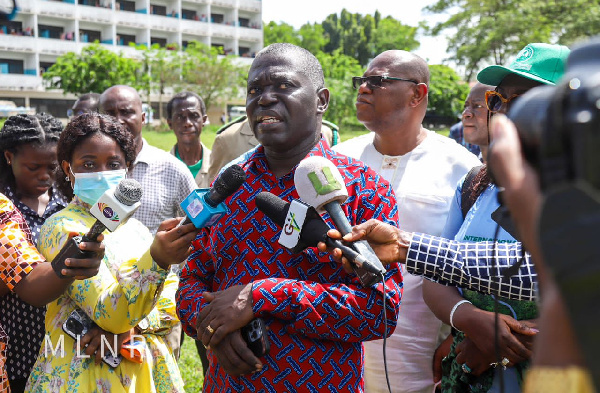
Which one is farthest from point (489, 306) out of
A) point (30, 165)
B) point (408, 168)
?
point (30, 165)

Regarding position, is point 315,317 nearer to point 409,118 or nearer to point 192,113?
point 409,118

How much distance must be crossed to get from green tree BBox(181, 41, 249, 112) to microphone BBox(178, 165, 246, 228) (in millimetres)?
37207

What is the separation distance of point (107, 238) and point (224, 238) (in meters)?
0.85

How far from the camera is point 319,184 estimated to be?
2.05 metres

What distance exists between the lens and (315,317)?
7.25ft

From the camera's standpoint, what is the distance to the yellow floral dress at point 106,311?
107 inches

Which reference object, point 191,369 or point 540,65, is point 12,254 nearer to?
point 540,65

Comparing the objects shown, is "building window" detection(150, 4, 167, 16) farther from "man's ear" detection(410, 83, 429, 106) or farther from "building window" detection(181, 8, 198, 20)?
"man's ear" detection(410, 83, 429, 106)

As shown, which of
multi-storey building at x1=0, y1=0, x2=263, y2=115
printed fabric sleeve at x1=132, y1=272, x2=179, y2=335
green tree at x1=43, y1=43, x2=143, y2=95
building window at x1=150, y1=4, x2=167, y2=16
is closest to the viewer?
printed fabric sleeve at x1=132, y1=272, x2=179, y2=335

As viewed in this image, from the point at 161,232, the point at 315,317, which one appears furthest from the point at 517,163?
the point at 161,232

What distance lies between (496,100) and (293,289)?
127cm

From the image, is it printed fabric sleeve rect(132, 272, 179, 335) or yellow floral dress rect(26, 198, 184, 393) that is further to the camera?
printed fabric sleeve rect(132, 272, 179, 335)

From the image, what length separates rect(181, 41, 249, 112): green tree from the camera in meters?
39.1

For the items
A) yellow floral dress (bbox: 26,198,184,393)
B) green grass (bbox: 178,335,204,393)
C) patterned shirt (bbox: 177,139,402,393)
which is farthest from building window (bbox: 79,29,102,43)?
patterned shirt (bbox: 177,139,402,393)
